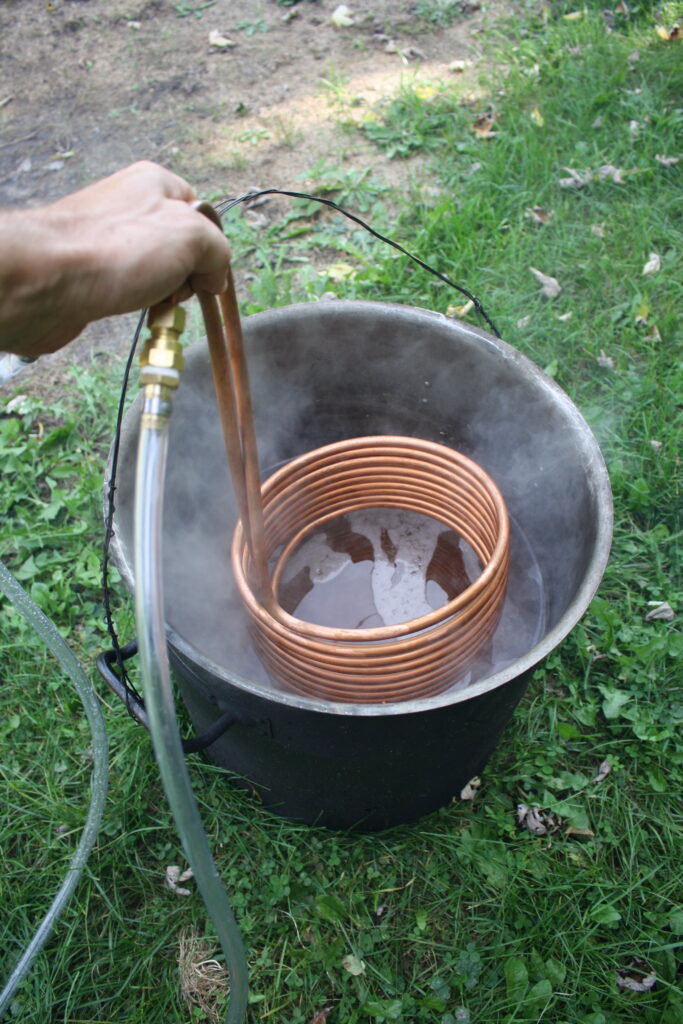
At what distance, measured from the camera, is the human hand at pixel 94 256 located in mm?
1026

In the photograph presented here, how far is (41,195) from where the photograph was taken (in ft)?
12.5

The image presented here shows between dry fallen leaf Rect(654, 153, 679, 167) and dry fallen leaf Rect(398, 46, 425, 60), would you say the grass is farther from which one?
dry fallen leaf Rect(398, 46, 425, 60)

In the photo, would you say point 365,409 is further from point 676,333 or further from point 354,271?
point 676,333

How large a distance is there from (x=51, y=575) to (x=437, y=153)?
9.49 ft

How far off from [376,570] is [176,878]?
1.09 metres

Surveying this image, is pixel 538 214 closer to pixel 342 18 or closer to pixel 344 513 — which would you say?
pixel 344 513

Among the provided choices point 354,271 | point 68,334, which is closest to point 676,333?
point 354,271

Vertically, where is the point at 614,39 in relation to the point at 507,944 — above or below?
above

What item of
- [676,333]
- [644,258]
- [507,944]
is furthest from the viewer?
[644,258]

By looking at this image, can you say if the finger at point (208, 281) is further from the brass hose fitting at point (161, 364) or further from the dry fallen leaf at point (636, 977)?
the dry fallen leaf at point (636, 977)

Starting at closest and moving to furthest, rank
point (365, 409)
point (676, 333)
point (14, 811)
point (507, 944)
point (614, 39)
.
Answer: point (507, 944) < point (14, 811) < point (365, 409) < point (676, 333) < point (614, 39)

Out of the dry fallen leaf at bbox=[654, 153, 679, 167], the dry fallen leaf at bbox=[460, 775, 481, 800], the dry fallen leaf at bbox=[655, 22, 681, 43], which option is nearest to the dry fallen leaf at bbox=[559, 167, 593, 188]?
the dry fallen leaf at bbox=[654, 153, 679, 167]

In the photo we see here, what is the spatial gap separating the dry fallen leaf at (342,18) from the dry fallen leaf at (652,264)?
108 inches

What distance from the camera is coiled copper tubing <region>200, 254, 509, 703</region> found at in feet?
5.03
